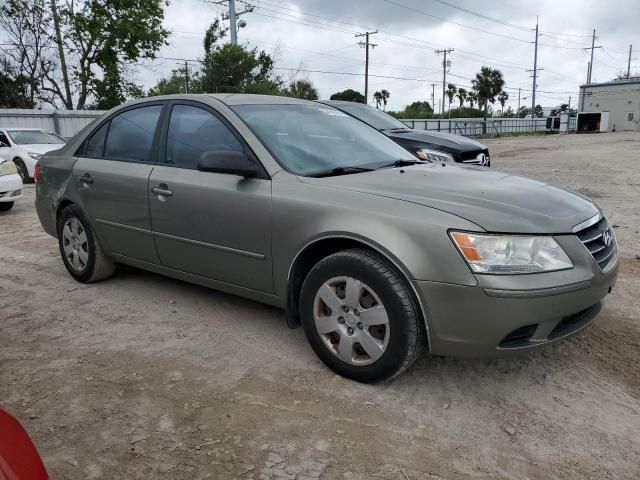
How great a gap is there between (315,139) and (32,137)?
12866 mm

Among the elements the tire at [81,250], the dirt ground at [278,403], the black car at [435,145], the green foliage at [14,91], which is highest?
the green foliage at [14,91]

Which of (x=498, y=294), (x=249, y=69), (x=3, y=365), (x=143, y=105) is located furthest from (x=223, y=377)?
(x=249, y=69)

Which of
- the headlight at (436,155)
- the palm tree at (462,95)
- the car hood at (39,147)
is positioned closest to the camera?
the headlight at (436,155)

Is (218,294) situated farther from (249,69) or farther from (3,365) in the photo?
(249,69)

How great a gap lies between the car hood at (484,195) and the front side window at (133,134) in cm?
154

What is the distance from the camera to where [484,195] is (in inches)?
113

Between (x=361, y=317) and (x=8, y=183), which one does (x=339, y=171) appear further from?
(x=8, y=183)

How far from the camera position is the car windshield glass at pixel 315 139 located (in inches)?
133

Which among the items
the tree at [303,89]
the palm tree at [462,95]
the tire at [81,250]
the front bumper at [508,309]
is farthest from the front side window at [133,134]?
the palm tree at [462,95]

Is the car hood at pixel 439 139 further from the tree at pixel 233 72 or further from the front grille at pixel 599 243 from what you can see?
the tree at pixel 233 72

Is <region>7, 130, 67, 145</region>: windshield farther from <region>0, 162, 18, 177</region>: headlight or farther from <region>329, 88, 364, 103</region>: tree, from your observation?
<region>329, 88, 364, 103</region>: tree

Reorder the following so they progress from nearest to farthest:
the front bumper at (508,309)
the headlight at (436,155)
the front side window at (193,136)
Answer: the front bumper at (508,309) → the front side window at (193,136) → the headlight at (436,155)

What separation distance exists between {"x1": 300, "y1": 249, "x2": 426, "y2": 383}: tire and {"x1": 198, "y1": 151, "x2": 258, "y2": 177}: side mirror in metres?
0.74

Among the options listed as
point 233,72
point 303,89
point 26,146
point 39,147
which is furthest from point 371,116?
point 303,89
